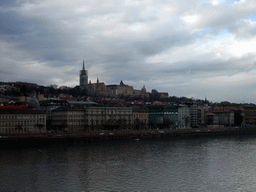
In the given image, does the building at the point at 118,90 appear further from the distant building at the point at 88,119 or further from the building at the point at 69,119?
the building at the point at 69,119

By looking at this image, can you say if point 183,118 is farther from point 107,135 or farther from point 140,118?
point 107,135

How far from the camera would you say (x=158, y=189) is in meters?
24.2

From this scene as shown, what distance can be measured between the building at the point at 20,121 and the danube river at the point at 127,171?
18.9 meters

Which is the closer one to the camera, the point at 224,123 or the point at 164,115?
→ the point at 164,115

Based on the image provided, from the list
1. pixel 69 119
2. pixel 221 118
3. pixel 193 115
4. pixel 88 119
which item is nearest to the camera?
pixel 69 119

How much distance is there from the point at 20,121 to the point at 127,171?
37.4 m

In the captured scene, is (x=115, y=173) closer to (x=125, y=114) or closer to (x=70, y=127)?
(x=70, y=127)

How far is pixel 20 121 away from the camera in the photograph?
6322 centimetres

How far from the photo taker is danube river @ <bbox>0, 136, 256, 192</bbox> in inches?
992

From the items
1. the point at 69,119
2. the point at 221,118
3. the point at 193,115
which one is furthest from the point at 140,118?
the point at 221,118

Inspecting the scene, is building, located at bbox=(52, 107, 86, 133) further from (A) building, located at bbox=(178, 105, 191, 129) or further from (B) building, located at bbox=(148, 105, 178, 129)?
(A) building, located at bbox=(178, 105, 191, 129)

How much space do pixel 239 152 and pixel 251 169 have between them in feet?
39.4

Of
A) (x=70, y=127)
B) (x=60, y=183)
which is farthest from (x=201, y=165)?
(x=70, y=127)

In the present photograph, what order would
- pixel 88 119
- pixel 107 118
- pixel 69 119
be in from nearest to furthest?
pixel 69 119 → pixel 88 119 → pixel 107 118
